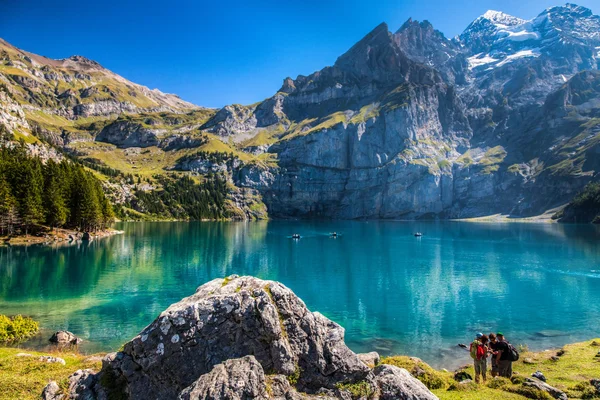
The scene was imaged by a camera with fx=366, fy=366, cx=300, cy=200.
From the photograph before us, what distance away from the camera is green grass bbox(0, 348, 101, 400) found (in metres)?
14.4

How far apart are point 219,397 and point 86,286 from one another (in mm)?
57332

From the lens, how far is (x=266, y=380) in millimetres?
12656

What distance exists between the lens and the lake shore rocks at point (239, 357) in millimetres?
12938

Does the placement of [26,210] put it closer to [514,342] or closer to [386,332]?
[386,332]

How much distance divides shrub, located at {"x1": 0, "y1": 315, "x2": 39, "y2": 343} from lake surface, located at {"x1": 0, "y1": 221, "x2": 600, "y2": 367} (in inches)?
49.7

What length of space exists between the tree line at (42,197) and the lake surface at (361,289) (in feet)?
30.6

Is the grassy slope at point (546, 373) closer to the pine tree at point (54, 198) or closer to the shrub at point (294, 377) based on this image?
the shrub at point (294, 377)

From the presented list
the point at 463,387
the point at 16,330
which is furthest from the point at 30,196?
the point at 463,387

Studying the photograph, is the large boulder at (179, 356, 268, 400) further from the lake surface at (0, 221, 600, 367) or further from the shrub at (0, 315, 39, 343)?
the shrub at (0, 315, 39, 343)

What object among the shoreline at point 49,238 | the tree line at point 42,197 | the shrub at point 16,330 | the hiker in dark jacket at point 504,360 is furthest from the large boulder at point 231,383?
the shoreline at point 49,238

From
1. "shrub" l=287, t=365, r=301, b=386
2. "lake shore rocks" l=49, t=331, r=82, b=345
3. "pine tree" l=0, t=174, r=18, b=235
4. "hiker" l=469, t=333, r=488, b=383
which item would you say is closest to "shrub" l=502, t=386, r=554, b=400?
"hiker" l=469, t=333, r=488, b=383

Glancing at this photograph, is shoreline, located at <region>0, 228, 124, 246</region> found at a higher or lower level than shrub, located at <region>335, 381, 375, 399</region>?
lower

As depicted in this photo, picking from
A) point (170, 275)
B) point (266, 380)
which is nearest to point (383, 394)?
point (266, 380)

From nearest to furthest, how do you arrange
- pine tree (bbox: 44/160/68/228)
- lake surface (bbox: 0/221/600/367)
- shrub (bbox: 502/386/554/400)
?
shrub (bbox: 502/386/554/400) → lake surface (bbox: 0/221/600/367) → pine tree (bbox: 44/160/68/228)
